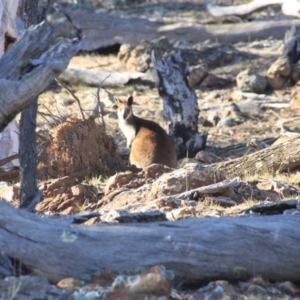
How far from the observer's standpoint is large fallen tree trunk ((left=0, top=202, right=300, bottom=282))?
204 inches

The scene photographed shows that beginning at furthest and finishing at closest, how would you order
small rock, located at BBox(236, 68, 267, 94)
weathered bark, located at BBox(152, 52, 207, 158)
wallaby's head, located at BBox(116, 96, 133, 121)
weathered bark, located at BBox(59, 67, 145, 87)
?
weathered bark, located at BBox(59, 67, 145, 87), small rock, located at BBox(236, 68, 267, 94), weathered bark, located at BBox(152, 52, 207, 158), wallaby's head, located at BBox(116, 96, 133, 121)

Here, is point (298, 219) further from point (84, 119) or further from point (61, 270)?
point (84, 119)

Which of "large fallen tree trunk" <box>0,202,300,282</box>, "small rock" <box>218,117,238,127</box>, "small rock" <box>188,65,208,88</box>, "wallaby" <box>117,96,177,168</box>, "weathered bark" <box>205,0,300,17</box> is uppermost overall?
"weathered bark" <box>205,0,300,17</box>

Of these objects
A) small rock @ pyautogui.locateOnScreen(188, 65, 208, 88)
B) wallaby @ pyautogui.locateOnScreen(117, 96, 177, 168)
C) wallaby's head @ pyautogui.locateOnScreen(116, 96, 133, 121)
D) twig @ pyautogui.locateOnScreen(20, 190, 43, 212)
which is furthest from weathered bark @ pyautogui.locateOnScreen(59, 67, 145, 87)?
twig @ pyautogui.locateOnScreen(20, 190, 43, 212)

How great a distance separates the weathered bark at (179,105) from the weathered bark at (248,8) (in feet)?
21.7

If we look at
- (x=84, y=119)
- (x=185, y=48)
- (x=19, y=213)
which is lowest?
(x=19, y=213)

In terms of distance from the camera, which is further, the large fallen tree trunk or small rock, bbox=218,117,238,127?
small rock, bbox=218,117,238,127

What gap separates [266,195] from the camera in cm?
819

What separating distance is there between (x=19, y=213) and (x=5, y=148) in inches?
243

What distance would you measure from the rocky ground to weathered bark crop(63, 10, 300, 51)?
27cm

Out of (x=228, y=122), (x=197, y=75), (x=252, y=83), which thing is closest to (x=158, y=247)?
(x=228, y=122)

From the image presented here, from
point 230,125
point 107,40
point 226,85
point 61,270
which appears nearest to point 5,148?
point 230,125

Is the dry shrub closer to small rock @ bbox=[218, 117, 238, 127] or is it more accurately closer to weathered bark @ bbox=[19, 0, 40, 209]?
weathered bark @ bbox=[19, 0, 40, 209]

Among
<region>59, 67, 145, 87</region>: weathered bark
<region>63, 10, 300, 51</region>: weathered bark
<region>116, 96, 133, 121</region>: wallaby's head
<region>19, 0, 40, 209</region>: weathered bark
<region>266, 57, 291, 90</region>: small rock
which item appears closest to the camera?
<region>19, 0, 40, 209</region>: weathered bark
